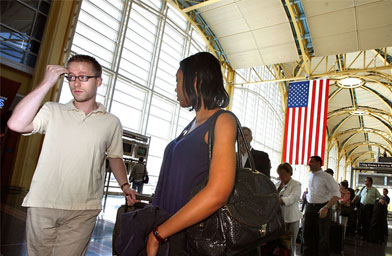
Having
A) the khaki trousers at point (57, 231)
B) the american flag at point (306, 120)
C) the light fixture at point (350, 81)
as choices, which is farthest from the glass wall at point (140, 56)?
the light fixture at point (350, 81)

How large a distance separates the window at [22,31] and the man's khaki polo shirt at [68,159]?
6909mm

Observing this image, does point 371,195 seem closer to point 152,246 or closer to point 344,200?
point 344,200

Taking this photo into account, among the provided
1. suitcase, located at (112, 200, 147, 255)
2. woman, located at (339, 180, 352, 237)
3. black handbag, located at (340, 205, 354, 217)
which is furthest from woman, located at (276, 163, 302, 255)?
black handbag, located at (340, 205, 354, 217)

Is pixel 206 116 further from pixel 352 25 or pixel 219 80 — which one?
pixel 352 25

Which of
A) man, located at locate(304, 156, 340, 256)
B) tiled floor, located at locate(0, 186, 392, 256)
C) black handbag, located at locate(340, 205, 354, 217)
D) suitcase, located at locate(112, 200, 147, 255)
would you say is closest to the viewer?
suitcase, located at locate(112, 200, 147, 255)

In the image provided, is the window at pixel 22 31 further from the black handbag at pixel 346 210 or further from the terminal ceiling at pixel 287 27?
the black handbag at pixel 346 210

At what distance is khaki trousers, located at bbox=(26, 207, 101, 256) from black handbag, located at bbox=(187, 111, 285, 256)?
0.94 metres

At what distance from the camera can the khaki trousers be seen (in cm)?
150

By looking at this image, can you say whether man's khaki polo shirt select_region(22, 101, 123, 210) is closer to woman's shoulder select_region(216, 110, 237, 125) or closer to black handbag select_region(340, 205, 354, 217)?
woman's shoulder select_region(216, 110, 237, 125)

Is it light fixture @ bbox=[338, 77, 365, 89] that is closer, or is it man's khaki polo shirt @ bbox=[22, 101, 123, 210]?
man's khaki polo shirt @ bbox=[22, 101, 123, 210]

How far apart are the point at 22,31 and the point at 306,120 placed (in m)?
9.66

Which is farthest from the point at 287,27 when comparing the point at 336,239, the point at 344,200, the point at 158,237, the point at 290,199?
the point at 158,237

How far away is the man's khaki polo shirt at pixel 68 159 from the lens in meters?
1.53

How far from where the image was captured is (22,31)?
7.54 meters
